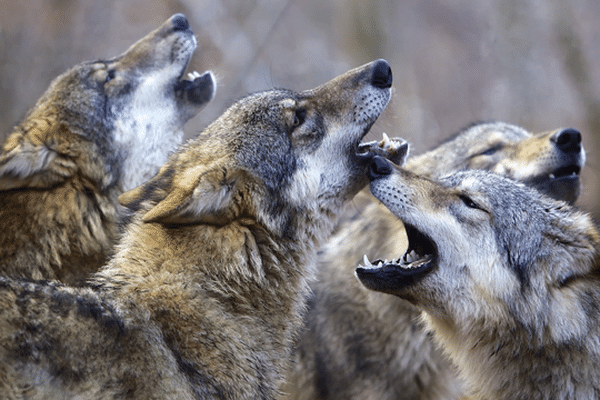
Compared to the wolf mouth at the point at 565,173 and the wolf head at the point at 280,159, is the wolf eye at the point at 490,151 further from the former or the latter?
the wolf head at the point at 280,159

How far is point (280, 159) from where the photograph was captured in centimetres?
361

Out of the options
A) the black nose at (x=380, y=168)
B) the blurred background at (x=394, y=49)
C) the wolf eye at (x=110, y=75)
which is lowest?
the black nose at (x=380, y=168)

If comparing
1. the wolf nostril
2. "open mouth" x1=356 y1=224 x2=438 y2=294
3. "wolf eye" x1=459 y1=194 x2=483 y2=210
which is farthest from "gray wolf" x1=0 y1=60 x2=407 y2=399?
the wolf nostril

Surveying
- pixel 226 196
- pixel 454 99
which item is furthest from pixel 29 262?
pixel 454 99

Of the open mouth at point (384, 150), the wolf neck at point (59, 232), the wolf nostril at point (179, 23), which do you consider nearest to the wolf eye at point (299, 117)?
the open mouth at point (384, 150)

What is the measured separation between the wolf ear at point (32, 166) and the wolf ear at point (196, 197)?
1.05 meters

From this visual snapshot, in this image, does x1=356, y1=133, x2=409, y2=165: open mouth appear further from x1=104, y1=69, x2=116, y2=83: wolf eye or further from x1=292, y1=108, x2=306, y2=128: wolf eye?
x1=104, y1=69, x2=116, y2=83: wolf eye

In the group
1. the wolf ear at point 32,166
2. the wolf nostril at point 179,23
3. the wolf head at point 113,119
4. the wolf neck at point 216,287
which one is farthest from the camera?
the wolf nostril at point 179,23

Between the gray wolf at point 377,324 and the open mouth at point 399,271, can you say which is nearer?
the open mouth at point 399,271

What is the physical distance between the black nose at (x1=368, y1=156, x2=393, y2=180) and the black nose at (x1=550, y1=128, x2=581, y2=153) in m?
1.86

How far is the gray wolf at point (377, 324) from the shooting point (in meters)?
4.39

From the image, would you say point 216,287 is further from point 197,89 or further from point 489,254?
point 197,89

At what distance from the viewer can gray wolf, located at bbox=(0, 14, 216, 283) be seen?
3.99 meters

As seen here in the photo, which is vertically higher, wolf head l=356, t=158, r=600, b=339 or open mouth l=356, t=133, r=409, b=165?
open mouth l=356, t=133, r=409, b=165
